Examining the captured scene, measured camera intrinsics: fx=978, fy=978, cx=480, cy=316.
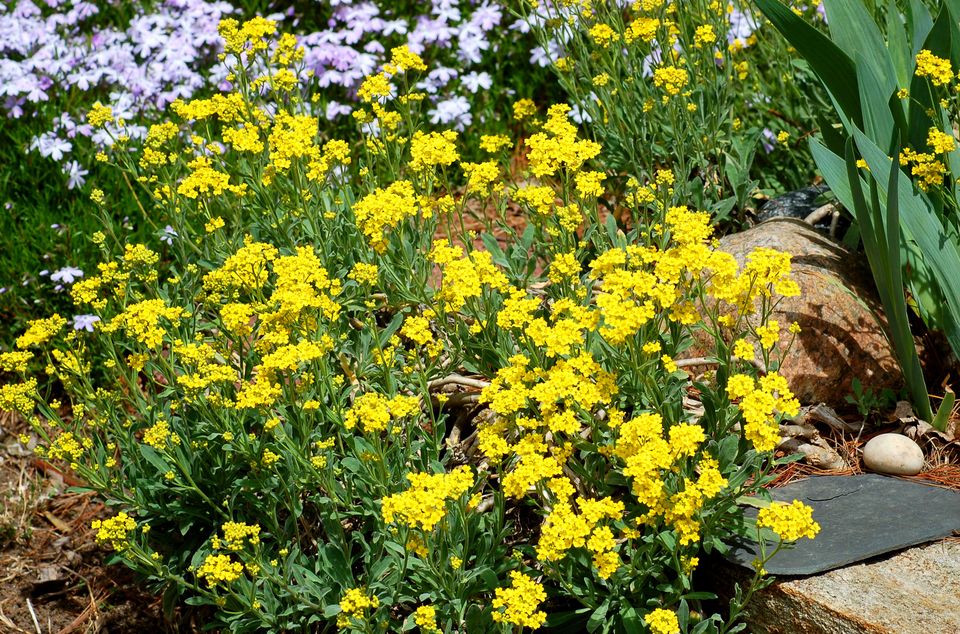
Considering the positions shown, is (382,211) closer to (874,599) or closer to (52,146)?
(874,599)

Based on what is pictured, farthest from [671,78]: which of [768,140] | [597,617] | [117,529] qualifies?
[117,529]

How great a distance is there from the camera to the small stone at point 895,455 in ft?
9.47

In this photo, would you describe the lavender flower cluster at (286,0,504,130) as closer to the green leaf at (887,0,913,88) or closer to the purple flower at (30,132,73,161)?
the purple flower at (30,132,73,161)

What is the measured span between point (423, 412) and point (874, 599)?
58.2 inches

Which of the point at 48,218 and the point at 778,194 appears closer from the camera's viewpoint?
the point at 778,194

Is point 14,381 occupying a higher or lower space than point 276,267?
lower

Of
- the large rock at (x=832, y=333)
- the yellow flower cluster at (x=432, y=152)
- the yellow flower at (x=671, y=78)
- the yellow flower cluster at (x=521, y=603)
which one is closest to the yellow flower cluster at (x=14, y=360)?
the yellow flower cluster at (x=432, y=152)

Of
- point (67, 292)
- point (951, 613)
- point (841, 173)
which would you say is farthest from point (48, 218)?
point (951, 613)

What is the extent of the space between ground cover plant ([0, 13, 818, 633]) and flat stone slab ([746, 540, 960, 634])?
11 cm

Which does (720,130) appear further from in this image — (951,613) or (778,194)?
(951,613)

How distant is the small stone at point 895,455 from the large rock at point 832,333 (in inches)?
10.4

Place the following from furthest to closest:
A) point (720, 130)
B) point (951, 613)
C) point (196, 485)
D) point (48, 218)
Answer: point (48, 218) → point (720, 130) → point (196, 485) → point (951, 613)

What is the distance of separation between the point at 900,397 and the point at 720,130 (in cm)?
125

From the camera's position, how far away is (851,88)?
3.17 meters
